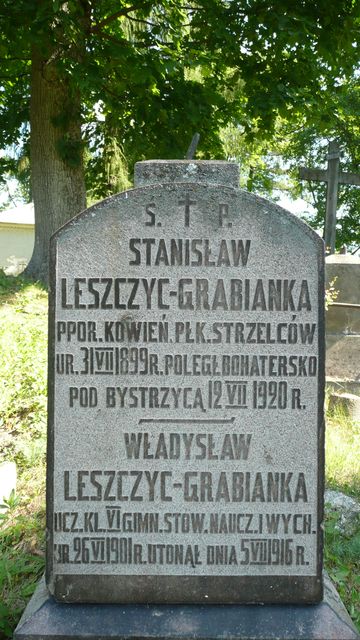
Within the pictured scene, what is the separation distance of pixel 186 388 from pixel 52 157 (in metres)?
8.22

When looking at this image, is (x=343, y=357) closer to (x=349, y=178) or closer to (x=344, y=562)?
(x=349, y=178)

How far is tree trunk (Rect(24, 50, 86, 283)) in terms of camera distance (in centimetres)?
985

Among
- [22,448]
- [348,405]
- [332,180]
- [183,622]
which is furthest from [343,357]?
[183,622]

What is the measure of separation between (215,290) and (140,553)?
3.59 ft

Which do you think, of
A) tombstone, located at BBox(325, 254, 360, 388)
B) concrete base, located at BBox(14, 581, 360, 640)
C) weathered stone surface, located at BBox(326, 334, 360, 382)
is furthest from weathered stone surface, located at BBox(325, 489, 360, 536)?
weathered stone surface, located at BBox(326, 334, 360, 382)

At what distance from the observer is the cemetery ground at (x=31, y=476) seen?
3.02 meters

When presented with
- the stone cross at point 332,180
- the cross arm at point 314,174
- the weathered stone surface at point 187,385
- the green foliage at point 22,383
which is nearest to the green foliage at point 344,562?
the weathered stone surface at point 187,385

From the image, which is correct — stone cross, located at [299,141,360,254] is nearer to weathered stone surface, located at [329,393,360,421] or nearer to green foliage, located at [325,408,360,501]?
weathered stone surface, located at [329,393,360,421]

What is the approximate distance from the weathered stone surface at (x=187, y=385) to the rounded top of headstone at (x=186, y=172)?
153mm

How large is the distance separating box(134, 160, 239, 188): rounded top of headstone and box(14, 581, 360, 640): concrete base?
5.59 ft

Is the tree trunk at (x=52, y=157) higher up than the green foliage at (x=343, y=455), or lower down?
higher up

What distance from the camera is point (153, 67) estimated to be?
8.43m

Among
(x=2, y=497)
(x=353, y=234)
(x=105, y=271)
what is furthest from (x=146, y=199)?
(x=353, y=234)

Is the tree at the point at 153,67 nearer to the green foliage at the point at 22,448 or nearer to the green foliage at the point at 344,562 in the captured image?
the green foliage at the point at 22,448
